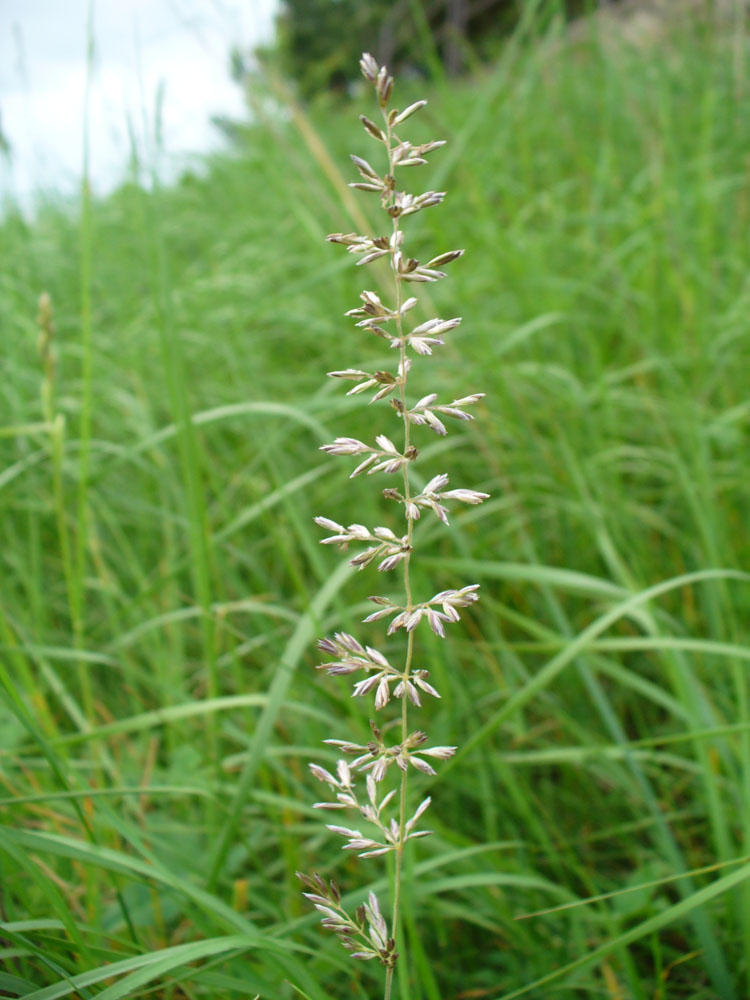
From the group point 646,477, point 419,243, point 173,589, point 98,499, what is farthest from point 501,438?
point 419,243

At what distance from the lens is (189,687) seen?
2.38 meters

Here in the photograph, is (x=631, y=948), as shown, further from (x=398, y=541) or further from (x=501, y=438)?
(x=501, y=438)


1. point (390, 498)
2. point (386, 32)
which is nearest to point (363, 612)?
point (390, 498)

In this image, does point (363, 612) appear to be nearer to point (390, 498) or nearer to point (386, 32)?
point (390, 498)

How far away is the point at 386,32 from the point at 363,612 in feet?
11.6

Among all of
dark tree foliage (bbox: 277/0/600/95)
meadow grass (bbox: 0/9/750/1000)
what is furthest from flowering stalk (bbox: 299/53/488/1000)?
dark tree foliage (bbox: 277/0/600/95)

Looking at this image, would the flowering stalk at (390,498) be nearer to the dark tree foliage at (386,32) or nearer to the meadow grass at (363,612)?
the meadow grass at (363,612)

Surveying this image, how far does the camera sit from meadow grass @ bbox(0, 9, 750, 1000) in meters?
1.37

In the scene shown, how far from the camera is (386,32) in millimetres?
4230

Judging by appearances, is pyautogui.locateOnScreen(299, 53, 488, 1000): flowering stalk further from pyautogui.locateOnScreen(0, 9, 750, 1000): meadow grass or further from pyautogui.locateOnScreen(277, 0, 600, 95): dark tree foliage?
pyautogui.locateOnScreen(277, 0, 600, 95): dark tree foliage

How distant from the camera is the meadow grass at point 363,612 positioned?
4.51 feet

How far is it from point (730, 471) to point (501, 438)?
0.76m

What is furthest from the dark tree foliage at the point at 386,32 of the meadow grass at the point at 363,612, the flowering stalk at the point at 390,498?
the flowering stalk at the point at 390,498

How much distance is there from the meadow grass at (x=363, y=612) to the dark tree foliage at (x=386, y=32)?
1.41ft
